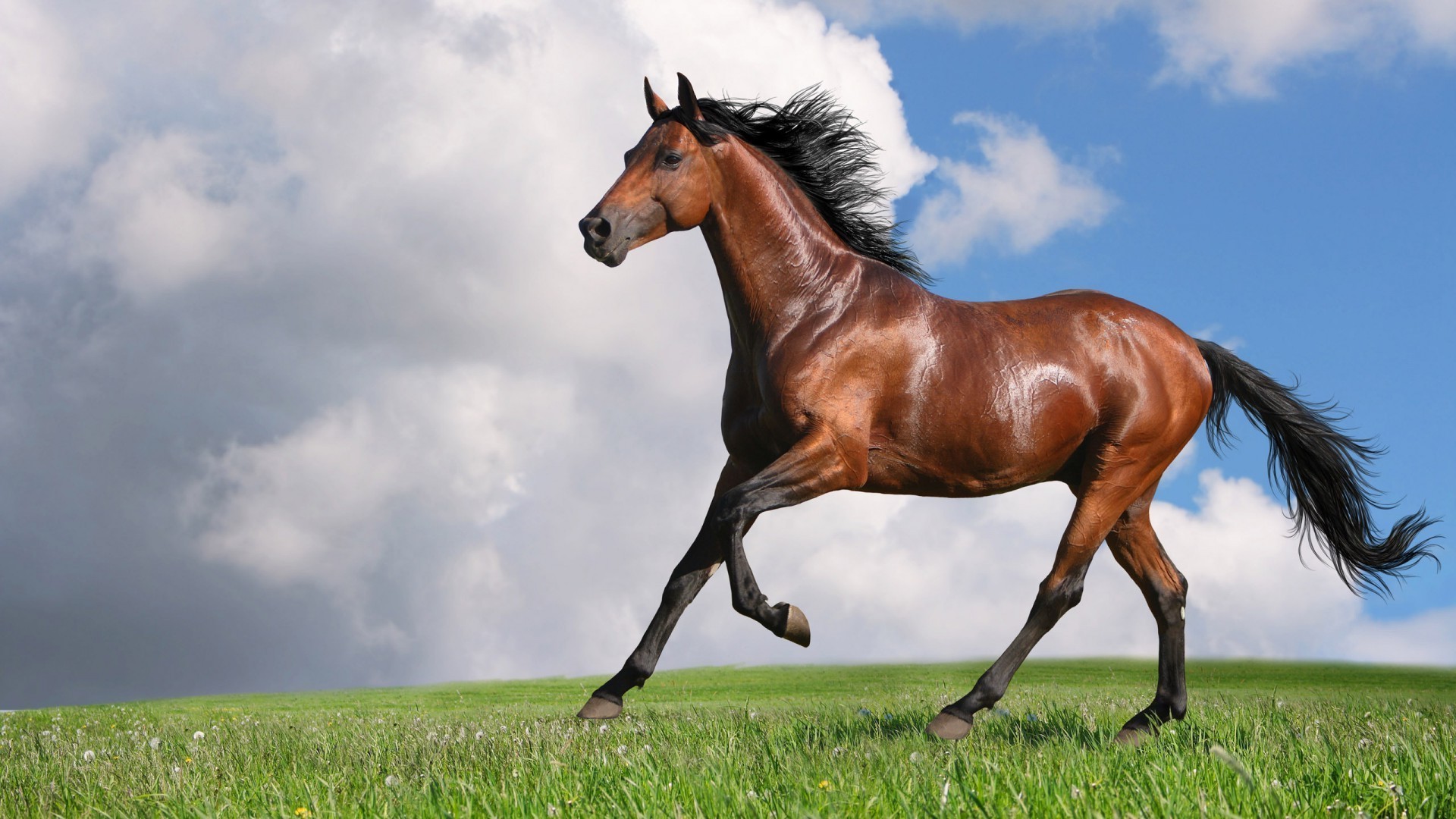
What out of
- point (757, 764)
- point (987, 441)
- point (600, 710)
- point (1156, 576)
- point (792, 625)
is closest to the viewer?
point (757, 764)

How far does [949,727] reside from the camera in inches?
223

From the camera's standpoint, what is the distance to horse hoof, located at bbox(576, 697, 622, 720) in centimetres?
614

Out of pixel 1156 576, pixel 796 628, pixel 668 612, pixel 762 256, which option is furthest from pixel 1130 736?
pixel 762 256

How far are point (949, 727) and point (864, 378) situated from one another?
1845 mm

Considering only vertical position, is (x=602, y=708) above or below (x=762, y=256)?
below

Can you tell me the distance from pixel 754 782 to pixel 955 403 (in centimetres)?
277

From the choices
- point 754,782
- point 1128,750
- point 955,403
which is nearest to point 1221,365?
point 955,403

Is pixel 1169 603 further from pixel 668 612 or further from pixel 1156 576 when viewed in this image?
pixel 668 612

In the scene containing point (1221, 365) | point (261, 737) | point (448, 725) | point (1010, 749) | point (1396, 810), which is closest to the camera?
point (1396, 810)

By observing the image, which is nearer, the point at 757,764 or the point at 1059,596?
the point at 757,764

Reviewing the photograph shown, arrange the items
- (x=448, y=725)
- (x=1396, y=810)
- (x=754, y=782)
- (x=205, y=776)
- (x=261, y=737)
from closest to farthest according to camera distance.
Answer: (x=1396, y=810), (x=754, y=782), (x=205, y=776), (x=261, y=737), (x=448, y=725)

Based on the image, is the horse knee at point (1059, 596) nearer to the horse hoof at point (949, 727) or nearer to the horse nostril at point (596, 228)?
the horse hoof at point (949, 727)

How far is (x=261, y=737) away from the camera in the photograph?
6508 millimetres

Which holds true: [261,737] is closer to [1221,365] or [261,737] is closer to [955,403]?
[955,403]
